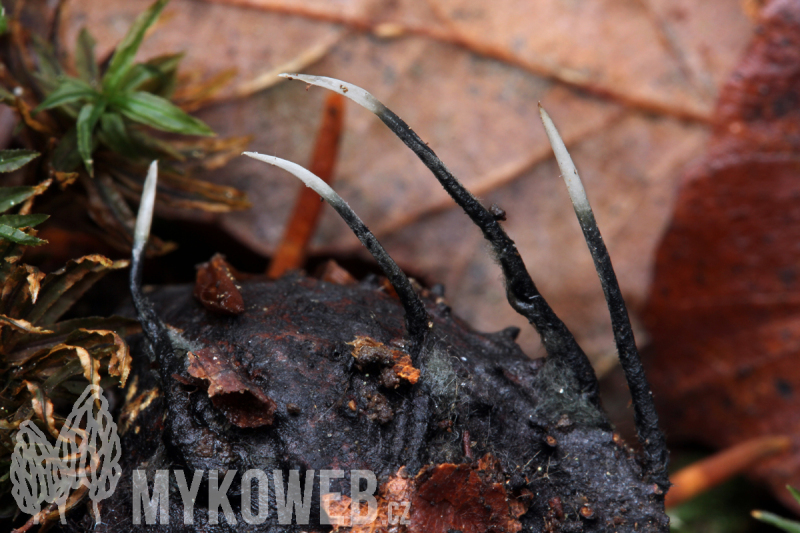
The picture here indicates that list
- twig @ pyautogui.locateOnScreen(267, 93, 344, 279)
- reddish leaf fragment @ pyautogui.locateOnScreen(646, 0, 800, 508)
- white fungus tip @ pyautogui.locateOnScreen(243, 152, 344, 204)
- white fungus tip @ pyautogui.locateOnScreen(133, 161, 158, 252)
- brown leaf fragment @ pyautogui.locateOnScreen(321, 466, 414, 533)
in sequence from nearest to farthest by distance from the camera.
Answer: brown leaf fragment @ pyautogui.locateOnScreen(321, 466, 414, 533), white fungus tip @ pyautogui.locateOnScreen(243, 152, 344, 204), white fungus tip @ pyautogui.locateOnScreen(133, 161, 158, 252), twig @ pyautogui.locateOnScreen(267, 93, 344, 279), reddish leaf fragment @ pyautogui.locateOnScreen(646, 0, 800, 508)

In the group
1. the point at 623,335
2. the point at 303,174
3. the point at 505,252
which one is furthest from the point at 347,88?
the point at 623,335

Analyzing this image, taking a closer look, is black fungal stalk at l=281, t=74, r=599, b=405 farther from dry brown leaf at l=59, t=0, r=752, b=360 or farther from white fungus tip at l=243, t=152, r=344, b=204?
dry brown leaf at l=59, t=0, r=752, b=360

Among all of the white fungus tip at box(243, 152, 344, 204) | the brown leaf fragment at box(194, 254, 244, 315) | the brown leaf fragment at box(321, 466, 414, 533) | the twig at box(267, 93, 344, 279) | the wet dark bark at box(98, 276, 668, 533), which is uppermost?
the twig at box(267, 93, 344, 279)

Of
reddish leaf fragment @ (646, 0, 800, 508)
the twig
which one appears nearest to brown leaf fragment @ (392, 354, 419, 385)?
the twig

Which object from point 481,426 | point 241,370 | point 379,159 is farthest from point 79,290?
point 379,159

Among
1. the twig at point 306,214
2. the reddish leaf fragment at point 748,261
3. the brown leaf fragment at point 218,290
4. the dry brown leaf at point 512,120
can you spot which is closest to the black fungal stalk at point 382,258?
the brown leaf fragment at point 218,290

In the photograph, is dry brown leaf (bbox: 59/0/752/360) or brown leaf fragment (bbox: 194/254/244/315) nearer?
brown leaf fragment (bbox: 194/254/244/315)

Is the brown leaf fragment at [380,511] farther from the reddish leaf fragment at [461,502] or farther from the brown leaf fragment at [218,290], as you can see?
the brown leaf fragment at [218,290]
